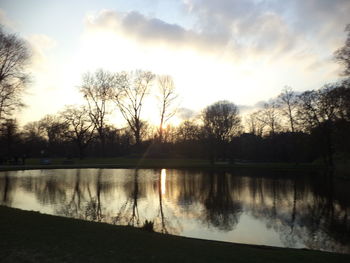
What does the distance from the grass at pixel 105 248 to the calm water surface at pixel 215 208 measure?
3458mm

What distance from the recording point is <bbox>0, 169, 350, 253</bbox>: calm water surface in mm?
13631

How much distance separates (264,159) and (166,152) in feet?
72.4

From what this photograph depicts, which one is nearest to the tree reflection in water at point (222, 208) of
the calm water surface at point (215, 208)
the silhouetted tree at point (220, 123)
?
the calm water surface at point (215, 208)

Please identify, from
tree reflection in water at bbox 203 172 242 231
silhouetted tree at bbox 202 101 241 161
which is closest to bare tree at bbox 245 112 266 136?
silhouetted tree at bbox 202 101 241 161

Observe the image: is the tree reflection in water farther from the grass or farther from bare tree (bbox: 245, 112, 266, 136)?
bare tree (bbox: 245, 112, 266, 136)

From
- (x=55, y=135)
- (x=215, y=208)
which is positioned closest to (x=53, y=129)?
(x=55, y=135)

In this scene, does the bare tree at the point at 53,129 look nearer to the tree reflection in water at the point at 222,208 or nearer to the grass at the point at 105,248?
the tree reflection in water at the point at 222,208

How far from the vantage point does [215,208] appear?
18859mm

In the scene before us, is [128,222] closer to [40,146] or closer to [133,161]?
[133,161]

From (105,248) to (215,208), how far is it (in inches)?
444

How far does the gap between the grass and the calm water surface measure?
11.3 feet

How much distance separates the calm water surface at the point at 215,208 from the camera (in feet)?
44.7

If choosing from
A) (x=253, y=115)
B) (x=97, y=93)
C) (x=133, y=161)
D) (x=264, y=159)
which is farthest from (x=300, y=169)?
(x=97, y=93)

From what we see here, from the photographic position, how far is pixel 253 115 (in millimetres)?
89188
